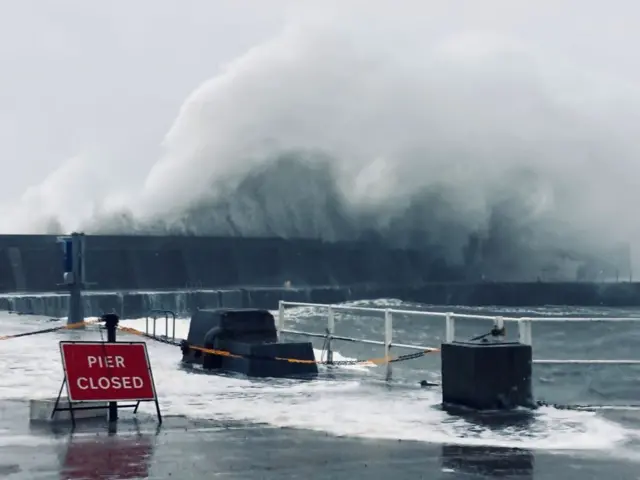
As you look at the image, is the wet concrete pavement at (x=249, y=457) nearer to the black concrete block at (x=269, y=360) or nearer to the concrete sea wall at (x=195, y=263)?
the black concrete block at (x=269, y=360)

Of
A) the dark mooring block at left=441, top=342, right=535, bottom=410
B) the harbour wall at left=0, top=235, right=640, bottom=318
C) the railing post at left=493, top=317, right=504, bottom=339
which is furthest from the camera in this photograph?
the harbour wall at left=0, top=235, right=640, bottom=318

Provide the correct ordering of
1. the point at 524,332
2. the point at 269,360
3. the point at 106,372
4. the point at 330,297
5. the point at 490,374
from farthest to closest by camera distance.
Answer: the point at 330,297, the point at 269,360, the point at 524,332, the point at 490,374, the point at 106,372

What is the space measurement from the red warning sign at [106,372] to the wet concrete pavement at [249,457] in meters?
0.40

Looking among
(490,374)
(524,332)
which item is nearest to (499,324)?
(524,332)

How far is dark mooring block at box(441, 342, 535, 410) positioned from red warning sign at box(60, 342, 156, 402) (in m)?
3.61

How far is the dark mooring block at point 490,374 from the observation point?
10.5 metres

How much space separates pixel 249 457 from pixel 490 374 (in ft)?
12.2

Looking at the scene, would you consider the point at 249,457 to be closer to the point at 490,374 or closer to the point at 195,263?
the point at 490,374

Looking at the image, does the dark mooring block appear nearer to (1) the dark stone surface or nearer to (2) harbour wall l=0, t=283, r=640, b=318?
(1) the dark stone surface

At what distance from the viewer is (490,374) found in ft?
34.7

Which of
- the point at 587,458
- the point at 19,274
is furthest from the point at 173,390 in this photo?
the point at 19,274

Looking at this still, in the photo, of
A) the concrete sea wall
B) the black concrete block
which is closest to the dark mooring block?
the black concrete block

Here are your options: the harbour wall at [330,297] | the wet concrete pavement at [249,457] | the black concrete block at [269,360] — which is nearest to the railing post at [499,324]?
the wet concrete pavement at [249,457]

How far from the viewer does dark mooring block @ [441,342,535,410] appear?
10.5 m
